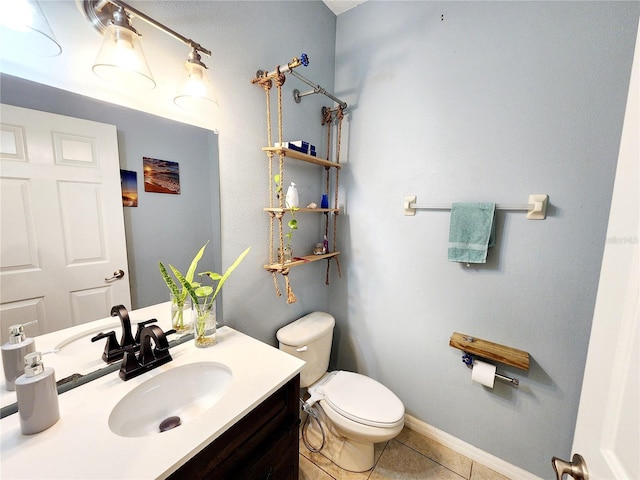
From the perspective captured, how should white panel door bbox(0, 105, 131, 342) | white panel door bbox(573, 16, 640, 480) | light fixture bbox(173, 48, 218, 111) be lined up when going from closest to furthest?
1. white panel door bbox(573, 16, 640, 480)
2. white panel door bbox(0, 105, 131, 342)
3. light fixture bbox(173, 48, 218, 111)

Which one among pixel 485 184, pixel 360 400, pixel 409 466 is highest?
pixel 485 184

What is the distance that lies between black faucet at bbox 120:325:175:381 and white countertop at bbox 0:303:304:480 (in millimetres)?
22

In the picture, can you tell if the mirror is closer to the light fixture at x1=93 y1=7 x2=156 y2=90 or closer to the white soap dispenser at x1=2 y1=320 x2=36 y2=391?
the white soap dispenser at x1=2 y1=320 x2=36 y2=391

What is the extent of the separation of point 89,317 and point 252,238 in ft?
2.29

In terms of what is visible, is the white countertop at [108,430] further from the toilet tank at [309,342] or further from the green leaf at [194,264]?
the toilet tank at [309,342]

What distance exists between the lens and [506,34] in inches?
47.3

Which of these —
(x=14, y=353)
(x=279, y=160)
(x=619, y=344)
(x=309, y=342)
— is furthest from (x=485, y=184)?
(x=14, y=353)

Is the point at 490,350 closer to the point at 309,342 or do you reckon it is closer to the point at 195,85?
the point at 309,342

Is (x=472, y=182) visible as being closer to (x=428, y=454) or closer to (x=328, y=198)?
(x=328, y=198)

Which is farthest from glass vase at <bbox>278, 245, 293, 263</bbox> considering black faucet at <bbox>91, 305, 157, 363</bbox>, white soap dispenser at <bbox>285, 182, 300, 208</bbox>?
black faucet at <bbox>91, 305, 157, 363</bbox>

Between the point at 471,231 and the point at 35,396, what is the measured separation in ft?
5.57

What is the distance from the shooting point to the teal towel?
1.25 metres

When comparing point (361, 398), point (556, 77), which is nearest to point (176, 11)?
point (556, 77)

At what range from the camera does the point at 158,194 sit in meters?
0.98
